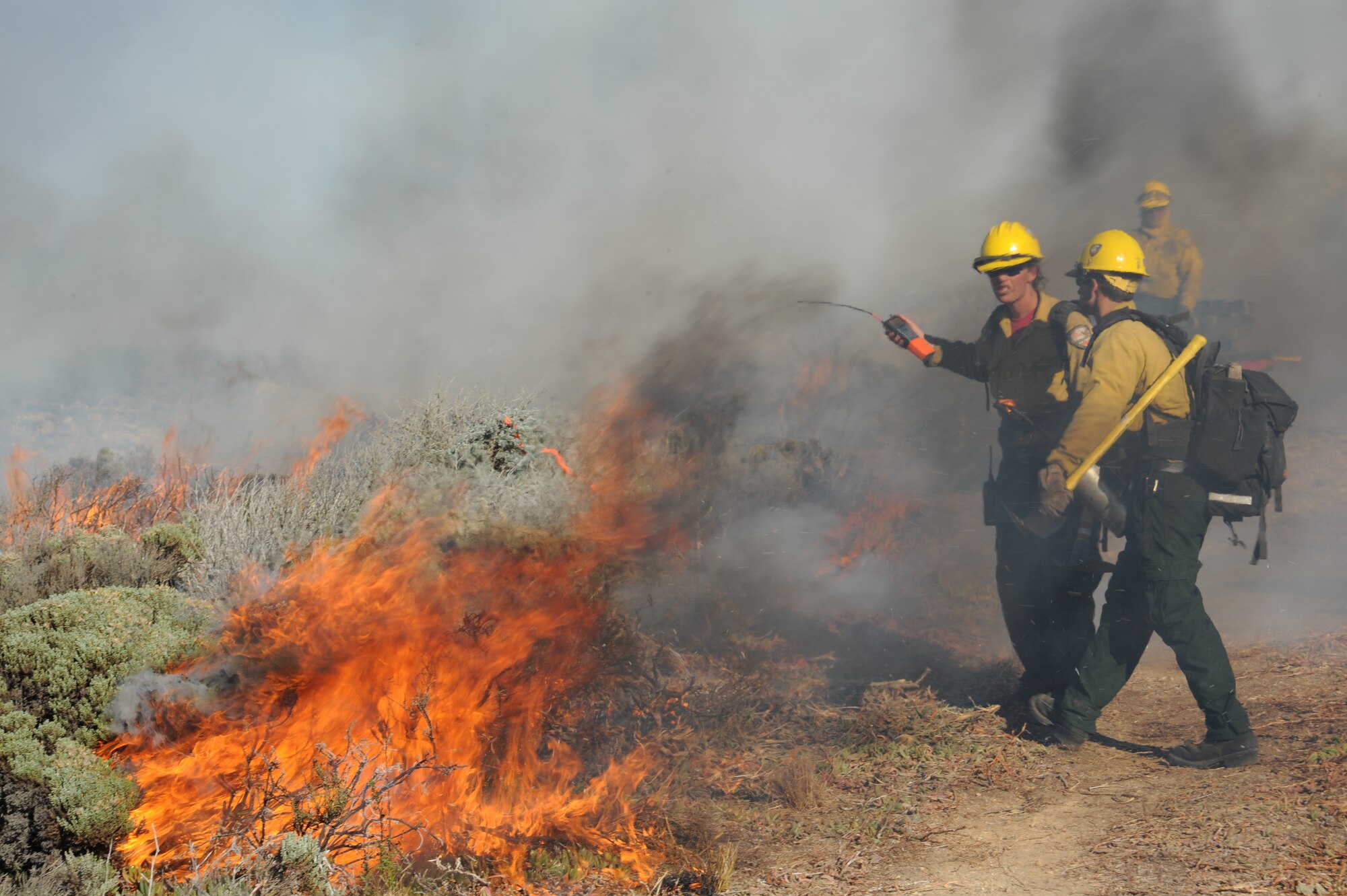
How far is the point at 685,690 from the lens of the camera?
495 centimetres

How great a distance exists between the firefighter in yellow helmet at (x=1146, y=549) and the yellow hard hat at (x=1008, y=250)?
626 millimetres

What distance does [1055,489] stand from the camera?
4.86m

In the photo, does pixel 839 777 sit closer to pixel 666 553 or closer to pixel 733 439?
pixel 666 553

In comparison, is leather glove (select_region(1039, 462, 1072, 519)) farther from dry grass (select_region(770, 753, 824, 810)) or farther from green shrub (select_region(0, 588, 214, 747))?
green shrub (select_region(0, 588, 214, 747))

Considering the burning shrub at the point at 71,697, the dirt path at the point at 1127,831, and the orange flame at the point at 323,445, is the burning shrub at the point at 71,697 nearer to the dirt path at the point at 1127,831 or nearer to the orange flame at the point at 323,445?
the orange flame at the point at 323,445

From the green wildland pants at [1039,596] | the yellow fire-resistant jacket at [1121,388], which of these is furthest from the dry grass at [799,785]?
the yellow fire-resistant jacket at [1121,388]

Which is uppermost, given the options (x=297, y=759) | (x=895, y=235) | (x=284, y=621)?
(x=895, y=235)

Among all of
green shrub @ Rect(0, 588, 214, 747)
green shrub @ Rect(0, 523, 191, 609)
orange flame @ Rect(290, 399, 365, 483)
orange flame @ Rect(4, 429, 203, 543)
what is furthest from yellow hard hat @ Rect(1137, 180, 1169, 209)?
orange flame @ Rect(4, 429, 203, 543)

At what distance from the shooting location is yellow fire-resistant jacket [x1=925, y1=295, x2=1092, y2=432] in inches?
212

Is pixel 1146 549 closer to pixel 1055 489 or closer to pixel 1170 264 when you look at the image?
pixel 1055 489

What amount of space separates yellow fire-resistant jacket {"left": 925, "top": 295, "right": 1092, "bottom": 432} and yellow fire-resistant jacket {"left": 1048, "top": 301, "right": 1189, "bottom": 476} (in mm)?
435

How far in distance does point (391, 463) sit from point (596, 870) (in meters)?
4.30

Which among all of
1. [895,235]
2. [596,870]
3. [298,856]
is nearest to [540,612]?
[596,870]

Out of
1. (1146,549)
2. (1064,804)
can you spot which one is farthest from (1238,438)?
(1064,804)
